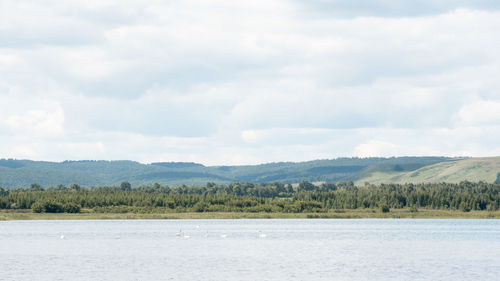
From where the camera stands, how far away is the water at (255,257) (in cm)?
7519

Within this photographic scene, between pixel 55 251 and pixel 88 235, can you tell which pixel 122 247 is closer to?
pixel 55 251

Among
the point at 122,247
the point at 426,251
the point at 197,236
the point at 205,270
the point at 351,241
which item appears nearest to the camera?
the point at 205,270

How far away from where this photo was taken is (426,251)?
330 ft

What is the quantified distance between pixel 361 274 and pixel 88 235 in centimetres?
8013

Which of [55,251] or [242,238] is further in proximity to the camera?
[242,238]

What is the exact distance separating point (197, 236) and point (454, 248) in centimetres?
5072

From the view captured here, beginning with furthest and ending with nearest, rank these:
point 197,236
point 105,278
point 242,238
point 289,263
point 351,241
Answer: point 197,236, point 242,238, point 351,241, point 289,263, point 105,278

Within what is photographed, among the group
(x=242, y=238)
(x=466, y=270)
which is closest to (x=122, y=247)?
(x=242, y=238)

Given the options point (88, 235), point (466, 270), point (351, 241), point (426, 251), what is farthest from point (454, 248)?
point (88, 235)

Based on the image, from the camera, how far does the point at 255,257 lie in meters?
93.3

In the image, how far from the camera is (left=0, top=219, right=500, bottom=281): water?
75.2m

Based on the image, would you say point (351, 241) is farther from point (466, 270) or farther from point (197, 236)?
point (466, 270)

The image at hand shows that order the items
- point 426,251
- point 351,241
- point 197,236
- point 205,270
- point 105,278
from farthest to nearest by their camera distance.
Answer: point 197,236 < point 351,241 < point 426,251 < point 205,270 < point 105,278

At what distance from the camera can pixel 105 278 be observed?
7350 centimetres
